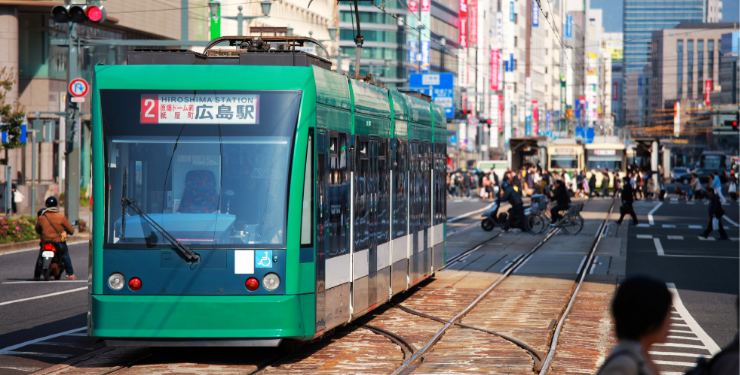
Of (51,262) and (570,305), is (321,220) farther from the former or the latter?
(51,262)

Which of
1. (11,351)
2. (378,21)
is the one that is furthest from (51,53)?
(378,21)

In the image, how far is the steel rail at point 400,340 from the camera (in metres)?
9.56

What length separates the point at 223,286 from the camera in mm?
8375

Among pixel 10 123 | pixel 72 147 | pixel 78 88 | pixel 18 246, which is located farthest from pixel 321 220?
pixel 10 123

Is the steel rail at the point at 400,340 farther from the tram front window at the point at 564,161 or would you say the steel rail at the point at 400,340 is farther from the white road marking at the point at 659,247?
the tram front window at the point at 564,161

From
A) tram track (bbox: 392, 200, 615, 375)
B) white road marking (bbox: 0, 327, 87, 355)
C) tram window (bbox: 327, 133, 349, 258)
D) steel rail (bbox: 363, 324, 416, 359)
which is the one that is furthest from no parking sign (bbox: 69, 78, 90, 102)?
tram window (bbox: 327, 133, 349, 258)

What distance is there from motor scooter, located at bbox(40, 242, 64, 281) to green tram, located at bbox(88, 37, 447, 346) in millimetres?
8180

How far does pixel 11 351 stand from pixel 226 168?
3.06 metres

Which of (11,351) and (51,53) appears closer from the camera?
(11,351)

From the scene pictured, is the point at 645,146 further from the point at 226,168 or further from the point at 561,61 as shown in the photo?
the point at 561,61

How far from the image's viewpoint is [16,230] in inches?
953

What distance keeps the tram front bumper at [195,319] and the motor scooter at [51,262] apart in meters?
8.50

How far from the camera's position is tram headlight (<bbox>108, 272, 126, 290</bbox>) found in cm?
841

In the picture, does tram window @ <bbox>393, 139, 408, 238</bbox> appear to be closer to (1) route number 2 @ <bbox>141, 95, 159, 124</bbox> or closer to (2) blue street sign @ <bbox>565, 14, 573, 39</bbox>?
(1) route number 2 @ <bbox>141, 95, 159, 124</bbox>
